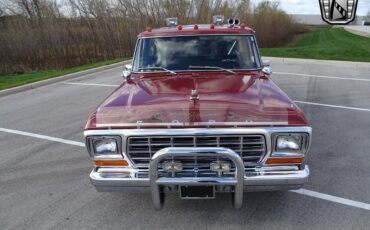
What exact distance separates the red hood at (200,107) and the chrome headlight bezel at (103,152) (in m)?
0.10

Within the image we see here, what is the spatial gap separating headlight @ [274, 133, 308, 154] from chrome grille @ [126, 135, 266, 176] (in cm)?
14

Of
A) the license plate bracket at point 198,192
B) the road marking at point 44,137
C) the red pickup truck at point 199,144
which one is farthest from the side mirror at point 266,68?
the road marking at point 44,137

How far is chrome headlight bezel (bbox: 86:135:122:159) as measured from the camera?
2.87 m

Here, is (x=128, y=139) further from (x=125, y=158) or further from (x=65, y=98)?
(x=65, y=98)

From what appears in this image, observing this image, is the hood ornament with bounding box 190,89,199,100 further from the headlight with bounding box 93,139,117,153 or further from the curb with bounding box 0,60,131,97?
the curb with bounding box 0,60,131,97

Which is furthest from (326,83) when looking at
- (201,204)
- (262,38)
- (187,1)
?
(262,38)

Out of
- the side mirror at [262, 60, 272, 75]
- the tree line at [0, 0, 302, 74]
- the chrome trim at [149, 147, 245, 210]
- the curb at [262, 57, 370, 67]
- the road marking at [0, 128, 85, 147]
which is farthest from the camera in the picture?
the tree line at [0, 0, 302, 74]

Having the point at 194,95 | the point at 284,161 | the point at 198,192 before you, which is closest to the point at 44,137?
the point at 194,95

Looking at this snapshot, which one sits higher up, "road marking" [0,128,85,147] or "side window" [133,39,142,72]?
"side window" [133,39,142,72]

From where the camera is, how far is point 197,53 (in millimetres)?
4242

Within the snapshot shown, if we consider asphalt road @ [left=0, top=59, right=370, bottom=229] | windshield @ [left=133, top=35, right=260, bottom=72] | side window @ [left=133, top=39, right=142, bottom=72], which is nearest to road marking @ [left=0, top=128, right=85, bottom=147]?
asphalt road @ [left=0, top=59, right=370, bottom=229]

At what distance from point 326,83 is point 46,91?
8.58 m

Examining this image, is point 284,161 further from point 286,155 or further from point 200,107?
point 200,107

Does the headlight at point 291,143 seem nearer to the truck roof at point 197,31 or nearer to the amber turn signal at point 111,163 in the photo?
the amber turn signal at point 111,163
